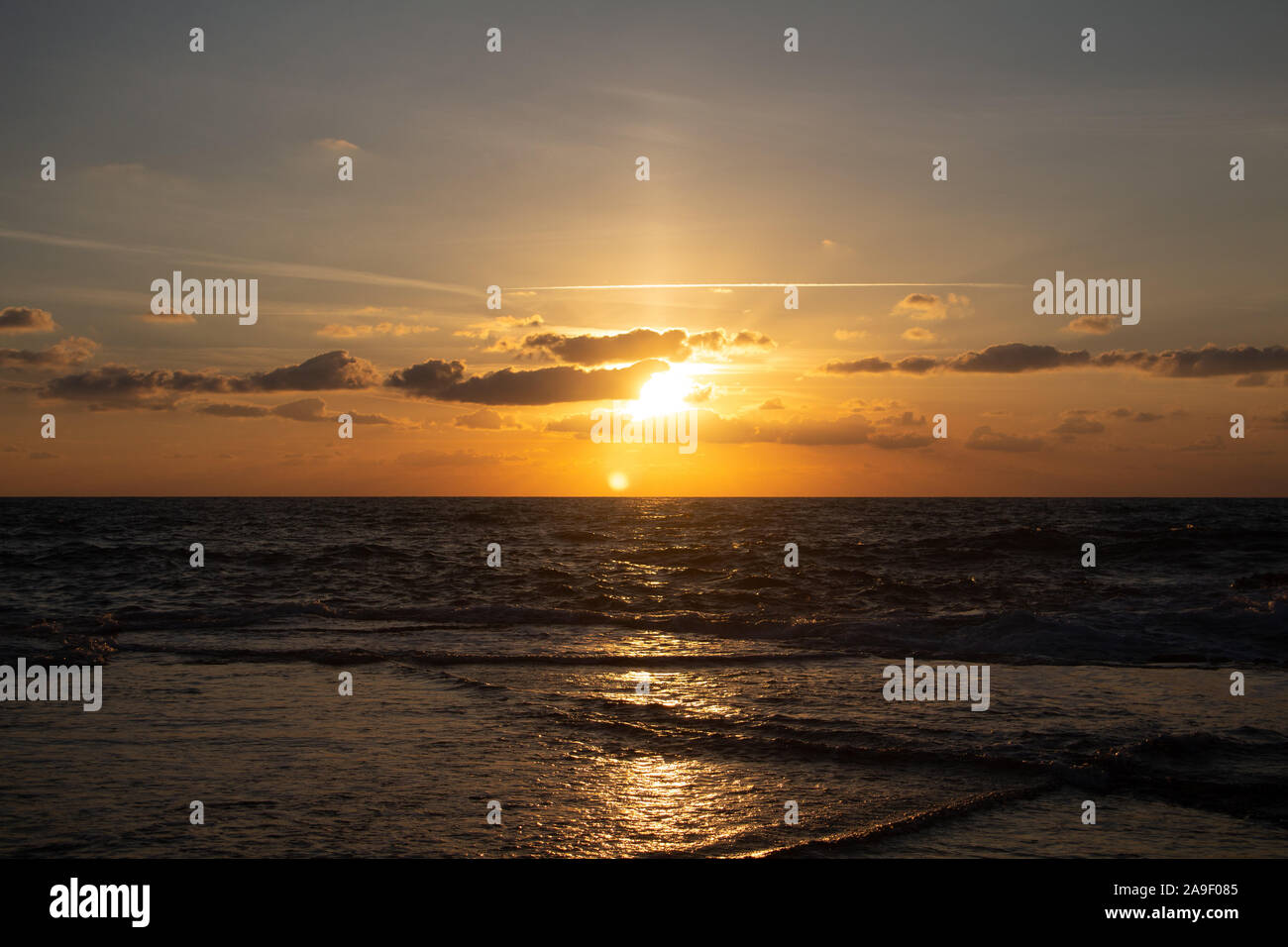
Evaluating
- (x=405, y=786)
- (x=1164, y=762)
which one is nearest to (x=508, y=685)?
(x=405, y=786)

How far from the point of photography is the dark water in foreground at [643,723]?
23.5 feet

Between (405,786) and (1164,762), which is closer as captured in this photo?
(405,786)

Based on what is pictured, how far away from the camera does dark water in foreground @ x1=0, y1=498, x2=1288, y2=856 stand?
716 centimetres

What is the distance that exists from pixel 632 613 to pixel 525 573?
33.4ft

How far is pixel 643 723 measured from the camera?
10945mm

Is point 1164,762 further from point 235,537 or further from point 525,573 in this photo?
point 235,537

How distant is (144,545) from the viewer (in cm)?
4441
